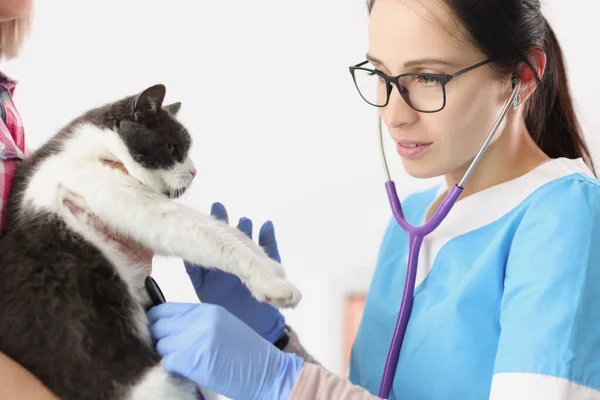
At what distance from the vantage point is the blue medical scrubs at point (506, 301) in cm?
108

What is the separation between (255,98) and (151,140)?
883 mm

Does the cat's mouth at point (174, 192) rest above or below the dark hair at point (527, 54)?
below

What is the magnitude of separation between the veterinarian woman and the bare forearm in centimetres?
21

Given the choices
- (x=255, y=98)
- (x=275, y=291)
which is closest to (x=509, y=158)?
(x=275, y=291)

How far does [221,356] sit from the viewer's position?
3.85 ft

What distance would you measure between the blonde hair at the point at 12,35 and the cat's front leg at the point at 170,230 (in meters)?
0.55

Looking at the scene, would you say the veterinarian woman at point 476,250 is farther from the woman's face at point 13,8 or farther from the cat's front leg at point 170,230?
the woman's face at point 13,8

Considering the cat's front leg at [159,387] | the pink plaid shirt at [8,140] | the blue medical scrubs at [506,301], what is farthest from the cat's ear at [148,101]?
the blue medical scrubs at [506,301]

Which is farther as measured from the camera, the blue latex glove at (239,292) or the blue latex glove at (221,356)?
the blue latex glove at (239,292)

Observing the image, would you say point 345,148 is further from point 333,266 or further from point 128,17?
point 128,17

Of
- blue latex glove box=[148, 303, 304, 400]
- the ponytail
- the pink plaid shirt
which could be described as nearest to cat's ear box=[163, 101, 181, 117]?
the pink plaid shirt

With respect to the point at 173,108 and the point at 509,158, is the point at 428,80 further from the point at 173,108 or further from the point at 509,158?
the point at 173,108

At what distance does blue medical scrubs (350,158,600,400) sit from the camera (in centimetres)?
108

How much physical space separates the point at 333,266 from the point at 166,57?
35.0 inches
